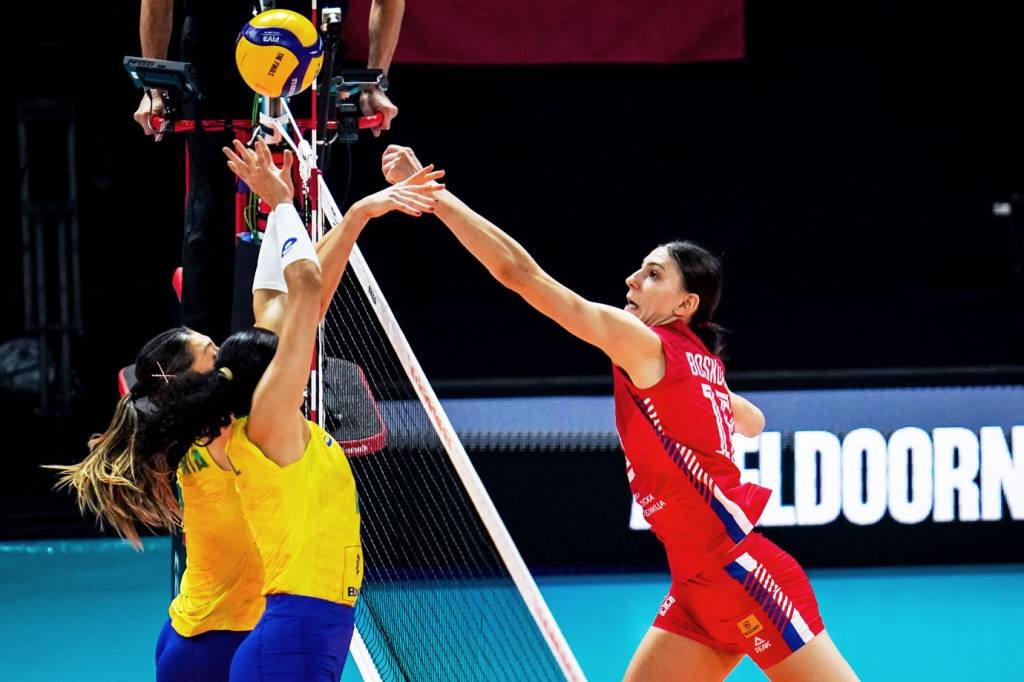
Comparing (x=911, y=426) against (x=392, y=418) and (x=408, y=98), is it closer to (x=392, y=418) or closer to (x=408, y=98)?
(x=392, y=418)

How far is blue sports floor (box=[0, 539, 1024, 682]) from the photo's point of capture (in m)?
6.20

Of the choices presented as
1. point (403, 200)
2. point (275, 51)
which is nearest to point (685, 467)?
point (403, 200)

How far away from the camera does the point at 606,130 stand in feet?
32.8

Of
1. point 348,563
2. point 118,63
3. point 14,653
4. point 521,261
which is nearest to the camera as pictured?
point 348,563

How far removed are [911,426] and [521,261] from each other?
4.10m

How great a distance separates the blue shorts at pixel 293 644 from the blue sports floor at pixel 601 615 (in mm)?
2594

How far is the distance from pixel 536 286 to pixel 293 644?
3.78 ft

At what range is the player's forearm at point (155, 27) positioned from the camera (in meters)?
4.94

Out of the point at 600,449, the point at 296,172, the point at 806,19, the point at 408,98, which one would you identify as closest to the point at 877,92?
the point at 806,19

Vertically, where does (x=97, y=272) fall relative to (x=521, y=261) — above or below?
below

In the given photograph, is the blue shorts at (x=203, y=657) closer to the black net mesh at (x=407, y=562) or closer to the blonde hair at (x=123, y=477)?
the blonde hair at (x=123, y=477)

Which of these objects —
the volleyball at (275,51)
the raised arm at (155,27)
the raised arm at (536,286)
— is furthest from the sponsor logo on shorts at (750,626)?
the raised arm at (155,27)

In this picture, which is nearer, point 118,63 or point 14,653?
point 14,653

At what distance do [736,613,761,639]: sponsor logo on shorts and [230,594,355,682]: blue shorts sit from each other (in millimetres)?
1150
